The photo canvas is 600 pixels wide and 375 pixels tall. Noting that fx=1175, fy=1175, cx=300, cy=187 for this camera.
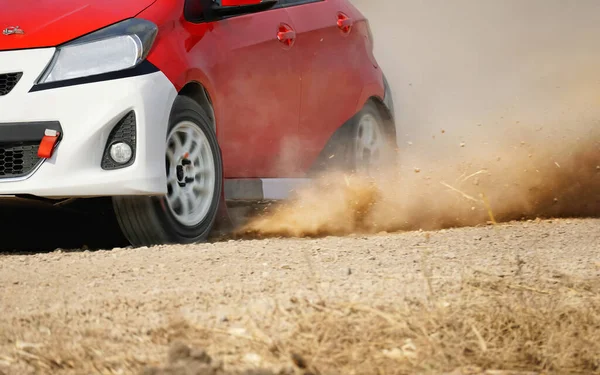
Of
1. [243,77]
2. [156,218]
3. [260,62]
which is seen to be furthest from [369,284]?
[260,62]

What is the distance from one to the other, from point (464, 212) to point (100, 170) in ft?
8.67

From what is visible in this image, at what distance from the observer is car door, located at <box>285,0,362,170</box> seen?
6.88 m

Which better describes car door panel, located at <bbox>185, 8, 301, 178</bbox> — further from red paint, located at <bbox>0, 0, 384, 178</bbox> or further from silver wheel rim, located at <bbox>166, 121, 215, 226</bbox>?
silver wheel rim, located at <bbox>166, 121, 215, 226</bbox>

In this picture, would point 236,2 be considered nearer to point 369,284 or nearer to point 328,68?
point 328,68

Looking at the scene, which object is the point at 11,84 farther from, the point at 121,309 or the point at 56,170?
the point at 121,309

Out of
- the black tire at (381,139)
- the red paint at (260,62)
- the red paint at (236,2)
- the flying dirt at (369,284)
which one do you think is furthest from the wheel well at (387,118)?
the red paint at (236,2)

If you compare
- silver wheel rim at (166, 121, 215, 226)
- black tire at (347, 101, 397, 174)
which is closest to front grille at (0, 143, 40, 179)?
silver wheel rim at (166, 121, 215, 226)

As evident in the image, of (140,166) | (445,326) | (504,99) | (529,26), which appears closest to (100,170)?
(140,166)

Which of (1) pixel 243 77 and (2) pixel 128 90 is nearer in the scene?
(2) pixel 128 90

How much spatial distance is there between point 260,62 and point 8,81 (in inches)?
61.5

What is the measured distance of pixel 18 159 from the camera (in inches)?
207

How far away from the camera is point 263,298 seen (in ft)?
12.3

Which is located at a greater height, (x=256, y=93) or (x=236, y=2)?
(x=236, y=2)

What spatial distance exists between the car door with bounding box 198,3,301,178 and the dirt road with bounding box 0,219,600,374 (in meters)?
1.18
